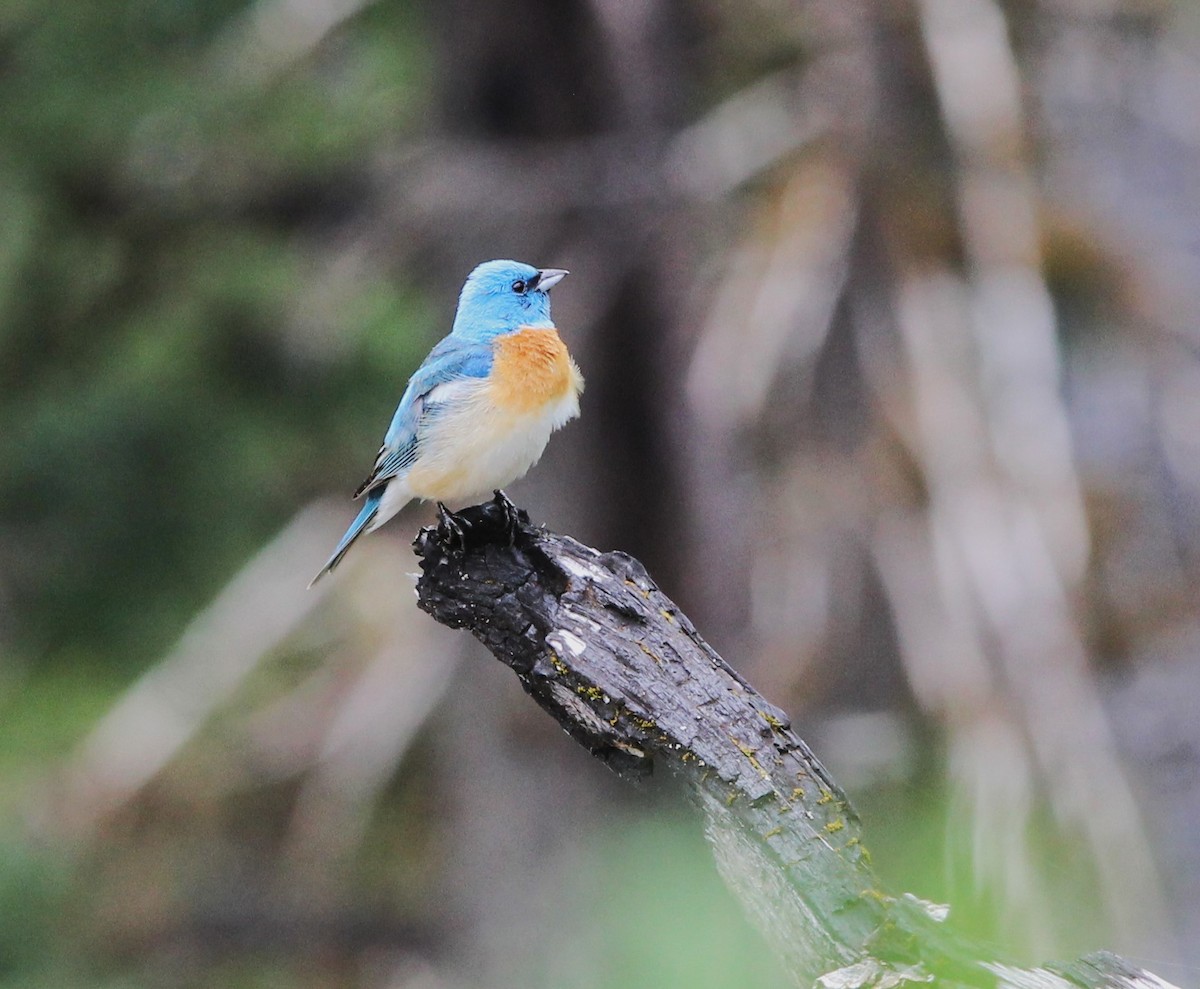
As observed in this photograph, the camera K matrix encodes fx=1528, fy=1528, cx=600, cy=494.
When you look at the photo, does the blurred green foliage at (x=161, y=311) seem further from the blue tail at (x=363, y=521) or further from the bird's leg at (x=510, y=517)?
the bird's leg at (x=510, y=517)

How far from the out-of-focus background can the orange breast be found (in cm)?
231

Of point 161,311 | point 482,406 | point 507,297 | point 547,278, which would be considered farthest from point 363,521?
point 161,311

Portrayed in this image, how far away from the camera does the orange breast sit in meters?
4.18

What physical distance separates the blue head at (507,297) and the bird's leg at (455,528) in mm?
1431

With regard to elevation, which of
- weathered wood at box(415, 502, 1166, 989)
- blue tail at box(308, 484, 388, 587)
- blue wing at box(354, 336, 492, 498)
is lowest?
weathered wood at box(415, 502, 1166, 989)

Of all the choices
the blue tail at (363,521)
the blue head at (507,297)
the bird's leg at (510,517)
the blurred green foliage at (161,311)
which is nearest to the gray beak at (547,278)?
the blue head at (507,297)

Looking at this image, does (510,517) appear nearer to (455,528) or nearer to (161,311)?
(455,528)

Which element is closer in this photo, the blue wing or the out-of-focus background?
the blue wing

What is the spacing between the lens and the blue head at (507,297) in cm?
471

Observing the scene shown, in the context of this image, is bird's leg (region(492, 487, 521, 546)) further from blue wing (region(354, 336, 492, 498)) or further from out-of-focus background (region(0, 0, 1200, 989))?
out-of-focus background (region(0, 0, 1200, 989))

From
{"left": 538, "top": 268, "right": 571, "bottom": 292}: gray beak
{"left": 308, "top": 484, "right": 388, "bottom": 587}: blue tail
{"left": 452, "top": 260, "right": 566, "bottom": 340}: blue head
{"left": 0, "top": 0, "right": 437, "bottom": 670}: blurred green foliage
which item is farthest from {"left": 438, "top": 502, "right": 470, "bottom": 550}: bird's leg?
{"left": 0, "top": 0, "right": 437, "bottom": 670}: blurred green foliage

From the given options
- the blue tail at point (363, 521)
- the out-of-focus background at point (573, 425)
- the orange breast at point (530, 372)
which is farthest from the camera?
the out-of-focus background at point (573, 425)

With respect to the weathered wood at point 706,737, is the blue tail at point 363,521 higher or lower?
higher

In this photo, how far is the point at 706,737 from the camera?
2.62 meters
